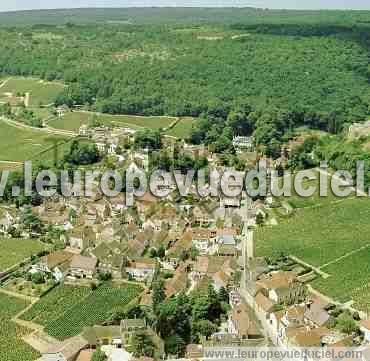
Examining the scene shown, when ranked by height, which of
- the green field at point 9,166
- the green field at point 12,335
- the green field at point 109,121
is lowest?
the green field at point 12,335

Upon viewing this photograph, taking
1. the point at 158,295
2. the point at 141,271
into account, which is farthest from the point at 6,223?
the point at 158,295

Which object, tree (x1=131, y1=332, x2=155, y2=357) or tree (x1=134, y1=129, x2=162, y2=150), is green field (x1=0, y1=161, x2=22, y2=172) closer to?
tree (x1=134, y1=129, x2=162, y2=150)

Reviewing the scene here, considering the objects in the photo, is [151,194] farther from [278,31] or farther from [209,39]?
[278,31]

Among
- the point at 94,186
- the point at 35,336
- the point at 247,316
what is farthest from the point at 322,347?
the point at 94,186

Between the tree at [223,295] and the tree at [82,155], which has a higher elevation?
the tree at [82,155]

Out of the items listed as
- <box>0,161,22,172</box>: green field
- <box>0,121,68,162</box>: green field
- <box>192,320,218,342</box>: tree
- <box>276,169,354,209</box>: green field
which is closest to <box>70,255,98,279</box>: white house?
<box>192,320,218,342</box>: tree

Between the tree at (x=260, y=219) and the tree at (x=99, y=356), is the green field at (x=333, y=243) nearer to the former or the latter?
the tree at (x=260, y=219)

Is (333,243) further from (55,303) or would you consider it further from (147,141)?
(147,141)

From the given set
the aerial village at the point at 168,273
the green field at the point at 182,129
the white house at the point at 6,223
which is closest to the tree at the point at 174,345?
the aerial village at the point at 168,273
